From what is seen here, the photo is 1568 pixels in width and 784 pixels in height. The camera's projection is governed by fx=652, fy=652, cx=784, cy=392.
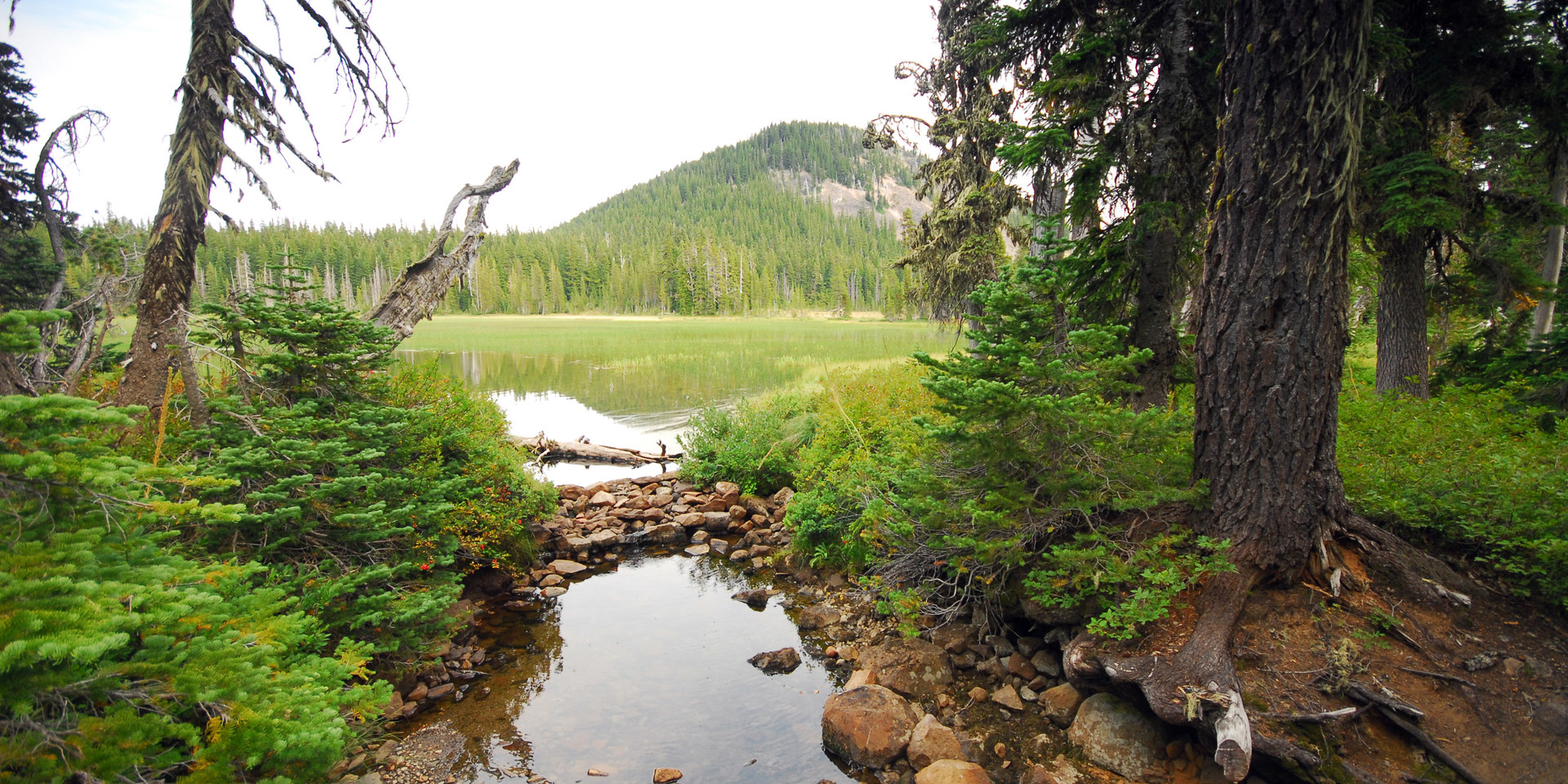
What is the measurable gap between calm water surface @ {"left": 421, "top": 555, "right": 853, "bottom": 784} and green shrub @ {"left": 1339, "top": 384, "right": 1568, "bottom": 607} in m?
5.03

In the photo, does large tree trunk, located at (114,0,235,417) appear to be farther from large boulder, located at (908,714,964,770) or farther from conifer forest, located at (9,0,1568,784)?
large boulder, located at (908,714,964,770)

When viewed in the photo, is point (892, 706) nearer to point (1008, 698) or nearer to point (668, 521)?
point (1008, 698)

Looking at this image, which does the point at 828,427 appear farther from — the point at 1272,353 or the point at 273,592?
the point at 273,592

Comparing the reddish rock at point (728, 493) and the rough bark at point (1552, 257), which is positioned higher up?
the rough bark at point (1552, 257)

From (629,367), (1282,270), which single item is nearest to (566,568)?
(1282,270)

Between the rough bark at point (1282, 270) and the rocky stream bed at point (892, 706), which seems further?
the rocky stream bed at point (892, 706)

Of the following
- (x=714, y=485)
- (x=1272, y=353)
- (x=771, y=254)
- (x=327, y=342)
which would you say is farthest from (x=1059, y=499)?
(x=771, y=254)

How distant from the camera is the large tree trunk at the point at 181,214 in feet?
20.8

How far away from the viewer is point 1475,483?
5117 millimetres

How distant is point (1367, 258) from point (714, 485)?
12048 mm

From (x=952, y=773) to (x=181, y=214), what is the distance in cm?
867

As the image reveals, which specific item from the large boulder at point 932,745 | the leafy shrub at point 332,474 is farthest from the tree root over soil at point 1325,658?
the leafy shrub at point 332,474

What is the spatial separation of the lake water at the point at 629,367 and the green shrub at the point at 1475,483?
34.6 ft

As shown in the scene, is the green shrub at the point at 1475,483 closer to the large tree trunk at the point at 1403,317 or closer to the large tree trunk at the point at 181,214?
the large tree trunk at the point at 1403,317
